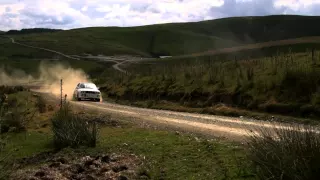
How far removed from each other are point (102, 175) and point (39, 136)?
29.4 feet

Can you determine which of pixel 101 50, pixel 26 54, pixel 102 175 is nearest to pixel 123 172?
pixel 102 175

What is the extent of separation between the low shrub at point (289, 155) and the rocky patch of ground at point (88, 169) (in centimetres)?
466

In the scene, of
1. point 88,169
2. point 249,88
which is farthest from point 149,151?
point 249,88

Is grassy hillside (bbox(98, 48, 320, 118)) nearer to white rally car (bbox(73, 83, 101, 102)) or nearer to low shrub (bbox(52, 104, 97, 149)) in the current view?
white rally car (bbox(73, 83, 101, 102))

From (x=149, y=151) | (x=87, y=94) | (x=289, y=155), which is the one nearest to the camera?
(x=289, y=155)

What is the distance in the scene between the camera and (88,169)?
13.4 m

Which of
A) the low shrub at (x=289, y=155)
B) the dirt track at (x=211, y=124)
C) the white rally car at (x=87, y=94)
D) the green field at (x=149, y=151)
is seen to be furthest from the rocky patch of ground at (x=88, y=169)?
the white rally car at (x=87, y=94)

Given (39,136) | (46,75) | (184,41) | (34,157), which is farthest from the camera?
(184,41)

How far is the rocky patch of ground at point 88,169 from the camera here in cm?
1269

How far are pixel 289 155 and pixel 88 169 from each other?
7.08 metres

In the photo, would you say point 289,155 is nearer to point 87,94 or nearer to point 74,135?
point 74,135

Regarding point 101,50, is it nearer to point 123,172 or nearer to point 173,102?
point 173,102

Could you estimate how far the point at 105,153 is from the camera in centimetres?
1513

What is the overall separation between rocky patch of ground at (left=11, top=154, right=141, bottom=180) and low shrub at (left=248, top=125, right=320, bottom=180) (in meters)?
4.66
